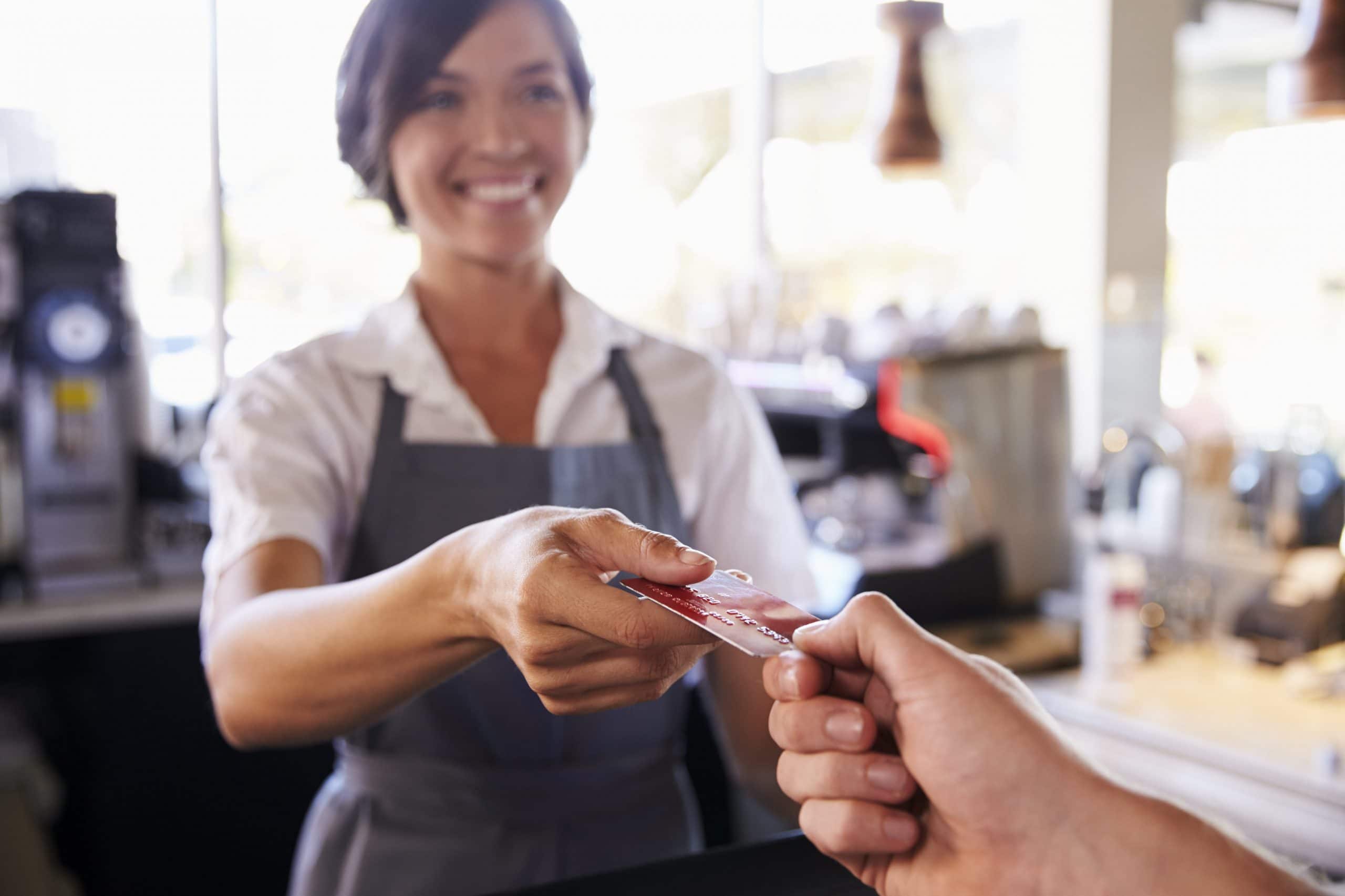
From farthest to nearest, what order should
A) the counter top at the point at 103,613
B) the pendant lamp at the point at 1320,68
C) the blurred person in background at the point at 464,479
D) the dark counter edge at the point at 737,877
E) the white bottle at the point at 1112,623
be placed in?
1. the counter top at the point at 103,613
2. the white bottle at the point at 1112,623
3. the pendant lamp at the point at 1320,68
4. the blurred person in background at the point at 464,479
5. the dark counter edge at the point at 737,877

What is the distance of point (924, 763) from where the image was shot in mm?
575

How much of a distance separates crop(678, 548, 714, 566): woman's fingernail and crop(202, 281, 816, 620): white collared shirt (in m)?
0.47

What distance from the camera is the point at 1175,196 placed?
146 inches

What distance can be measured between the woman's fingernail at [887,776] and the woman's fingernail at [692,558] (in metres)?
0.13

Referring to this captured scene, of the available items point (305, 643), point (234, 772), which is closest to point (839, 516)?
point (234, 772)

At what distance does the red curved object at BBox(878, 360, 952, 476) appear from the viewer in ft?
6.82

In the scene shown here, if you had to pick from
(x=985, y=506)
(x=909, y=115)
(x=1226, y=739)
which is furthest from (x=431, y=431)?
(x=909, y=115)

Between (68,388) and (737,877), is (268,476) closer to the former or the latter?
(737,877)

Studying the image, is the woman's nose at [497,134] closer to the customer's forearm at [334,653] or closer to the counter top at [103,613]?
the customer's forearm at [334,653]

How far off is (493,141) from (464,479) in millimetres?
292

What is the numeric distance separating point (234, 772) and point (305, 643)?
177cm

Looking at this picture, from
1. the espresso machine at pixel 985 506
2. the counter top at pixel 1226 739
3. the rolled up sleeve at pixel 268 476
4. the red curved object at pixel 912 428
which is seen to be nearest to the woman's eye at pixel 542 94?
the rolled up sleeve at pixel 268 476

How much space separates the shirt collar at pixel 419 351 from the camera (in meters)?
1.09

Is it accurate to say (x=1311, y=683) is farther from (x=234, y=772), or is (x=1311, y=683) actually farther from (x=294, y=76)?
(x=234, y=772)
